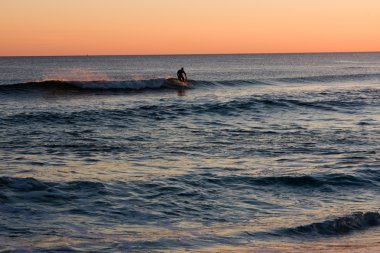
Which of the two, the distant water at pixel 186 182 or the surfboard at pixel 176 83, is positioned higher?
the surfboard at pixel 176 83

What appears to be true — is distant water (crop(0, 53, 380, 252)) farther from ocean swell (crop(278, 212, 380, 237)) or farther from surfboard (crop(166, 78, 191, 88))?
surfboard (crop(166, 78, 191, 88))

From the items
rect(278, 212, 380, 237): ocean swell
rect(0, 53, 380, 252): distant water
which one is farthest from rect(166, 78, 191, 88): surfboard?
rect(278, 212, 380, 237): ocean swell

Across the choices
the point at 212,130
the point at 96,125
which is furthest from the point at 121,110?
the point at 212,130

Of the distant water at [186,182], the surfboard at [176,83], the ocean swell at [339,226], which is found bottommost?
the ocean swell at [339,226]

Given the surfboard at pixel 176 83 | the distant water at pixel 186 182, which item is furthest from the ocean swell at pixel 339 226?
the surfboard at pixel 176 83

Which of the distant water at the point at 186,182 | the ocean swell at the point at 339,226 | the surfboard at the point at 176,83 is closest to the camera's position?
the distant water at the point at 186,182

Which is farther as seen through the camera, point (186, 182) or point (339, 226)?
point (186, 182)

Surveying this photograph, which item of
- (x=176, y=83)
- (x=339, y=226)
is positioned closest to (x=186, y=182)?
(x=339, y=226)

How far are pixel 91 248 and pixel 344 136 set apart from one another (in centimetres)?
1376

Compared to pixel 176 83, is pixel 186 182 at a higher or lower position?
lower

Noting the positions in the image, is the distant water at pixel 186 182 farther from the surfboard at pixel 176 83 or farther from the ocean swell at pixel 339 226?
the surfboard at pixel 176 83

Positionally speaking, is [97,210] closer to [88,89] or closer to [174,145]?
[174,145]

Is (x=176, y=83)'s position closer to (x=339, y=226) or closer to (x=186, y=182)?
(x=186, y=182)

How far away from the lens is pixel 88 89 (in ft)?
132
